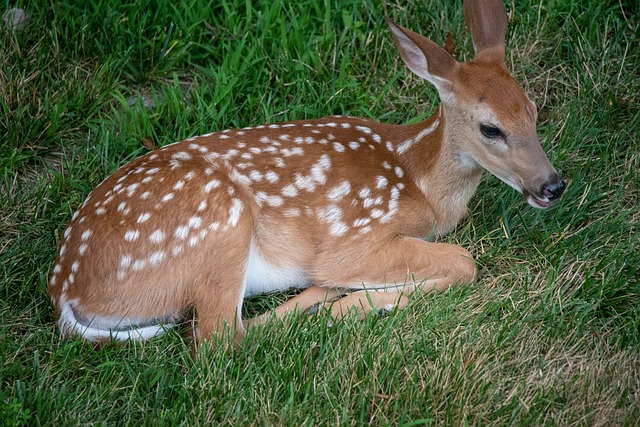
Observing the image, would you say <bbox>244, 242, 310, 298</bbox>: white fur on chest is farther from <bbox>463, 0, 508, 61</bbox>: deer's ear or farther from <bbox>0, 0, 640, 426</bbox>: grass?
<bbox>463, 0, 508, 61</bbox>: deer's ear

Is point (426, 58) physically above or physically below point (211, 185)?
above

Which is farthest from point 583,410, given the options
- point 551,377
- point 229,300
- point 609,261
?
point 229,300

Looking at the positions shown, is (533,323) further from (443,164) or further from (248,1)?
(248,1)

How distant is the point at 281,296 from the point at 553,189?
131 centimetres

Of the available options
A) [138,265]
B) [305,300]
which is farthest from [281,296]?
[138,265]

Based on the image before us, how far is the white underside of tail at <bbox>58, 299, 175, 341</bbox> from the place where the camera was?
12.7 ft

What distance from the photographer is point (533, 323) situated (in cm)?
391

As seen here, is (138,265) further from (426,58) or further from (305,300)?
(426,58)

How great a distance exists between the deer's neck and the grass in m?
0.15

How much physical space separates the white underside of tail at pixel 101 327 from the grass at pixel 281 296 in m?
0.06

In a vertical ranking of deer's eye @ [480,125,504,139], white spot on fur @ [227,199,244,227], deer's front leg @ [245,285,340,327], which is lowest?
deer's front leg @ [245,285,340,327]

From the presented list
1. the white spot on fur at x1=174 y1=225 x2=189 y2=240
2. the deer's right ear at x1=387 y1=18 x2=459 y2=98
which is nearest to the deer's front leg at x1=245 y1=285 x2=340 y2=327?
the white spot on fur at x1=174 y1=225 x2=189 y2=240

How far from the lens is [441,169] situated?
14.7ft

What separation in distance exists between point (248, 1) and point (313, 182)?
60.9 inches
